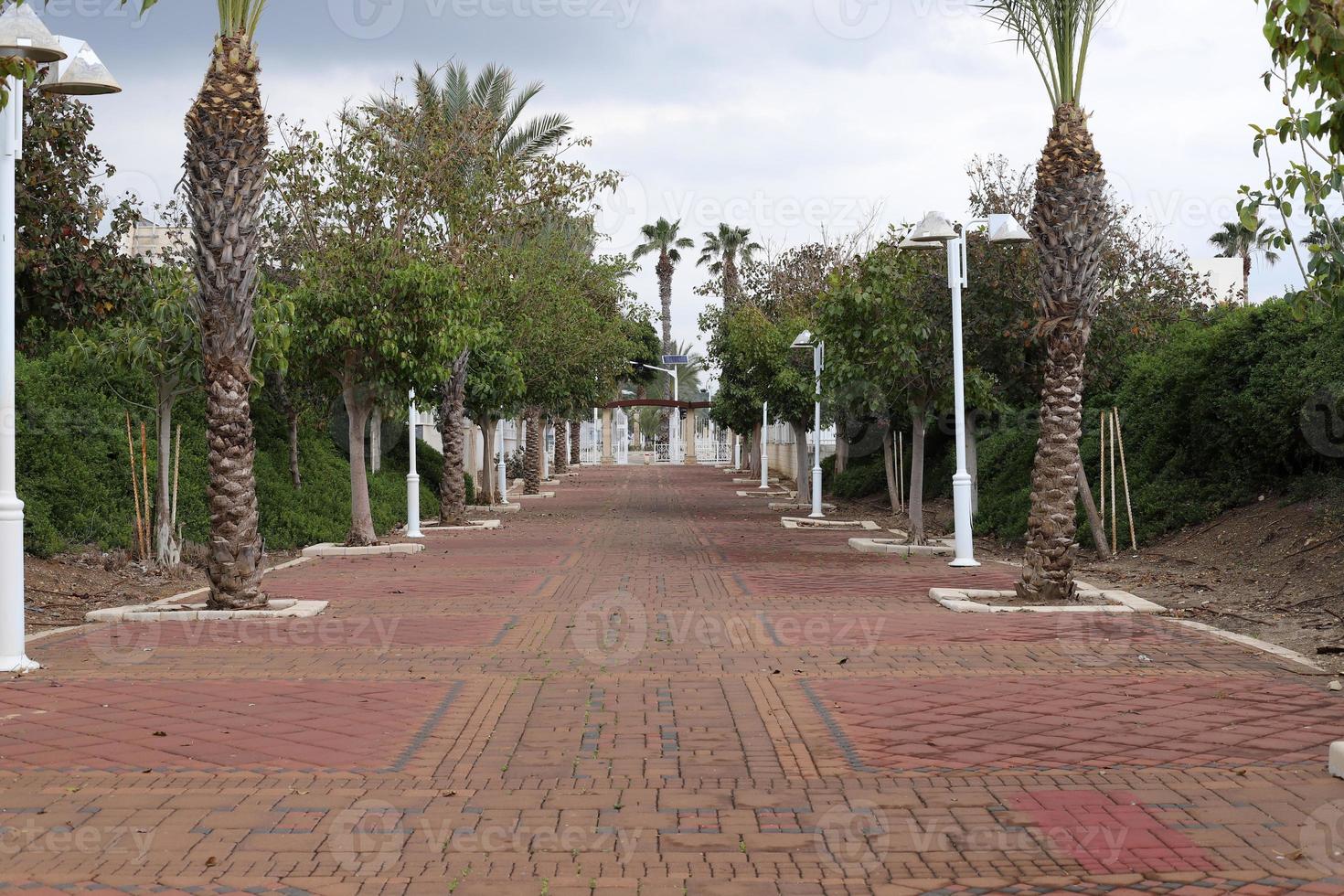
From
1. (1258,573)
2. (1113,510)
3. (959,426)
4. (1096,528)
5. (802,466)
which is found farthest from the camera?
(802,466)

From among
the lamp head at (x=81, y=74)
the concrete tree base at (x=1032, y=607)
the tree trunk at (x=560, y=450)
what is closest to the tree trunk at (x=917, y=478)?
the concrete tree base at (x=1032, y=607)

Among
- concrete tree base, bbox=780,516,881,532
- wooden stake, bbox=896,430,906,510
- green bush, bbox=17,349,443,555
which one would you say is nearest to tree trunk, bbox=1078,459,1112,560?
concrete tree base, bbox=780,516,881,532

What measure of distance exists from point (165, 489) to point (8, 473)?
6.88 m

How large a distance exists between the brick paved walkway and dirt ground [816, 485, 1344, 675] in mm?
854

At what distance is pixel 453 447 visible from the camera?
26406mm

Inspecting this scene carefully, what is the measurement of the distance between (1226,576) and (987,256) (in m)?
6.10

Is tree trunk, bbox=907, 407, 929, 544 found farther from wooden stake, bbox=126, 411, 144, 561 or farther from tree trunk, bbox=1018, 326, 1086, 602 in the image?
wooden stake, bbox=126, 411, 144, 561

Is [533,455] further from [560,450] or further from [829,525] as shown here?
[560,450]

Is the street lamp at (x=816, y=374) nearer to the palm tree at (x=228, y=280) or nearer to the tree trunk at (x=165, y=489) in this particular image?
the tree trunk at (x=165, y=489)

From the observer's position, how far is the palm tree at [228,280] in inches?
477

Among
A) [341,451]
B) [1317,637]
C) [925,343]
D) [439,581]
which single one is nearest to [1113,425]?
[925,343]

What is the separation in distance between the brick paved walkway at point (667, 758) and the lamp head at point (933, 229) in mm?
5581

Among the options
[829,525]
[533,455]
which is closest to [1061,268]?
[829,525]

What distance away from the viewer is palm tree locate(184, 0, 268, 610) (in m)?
12.1
